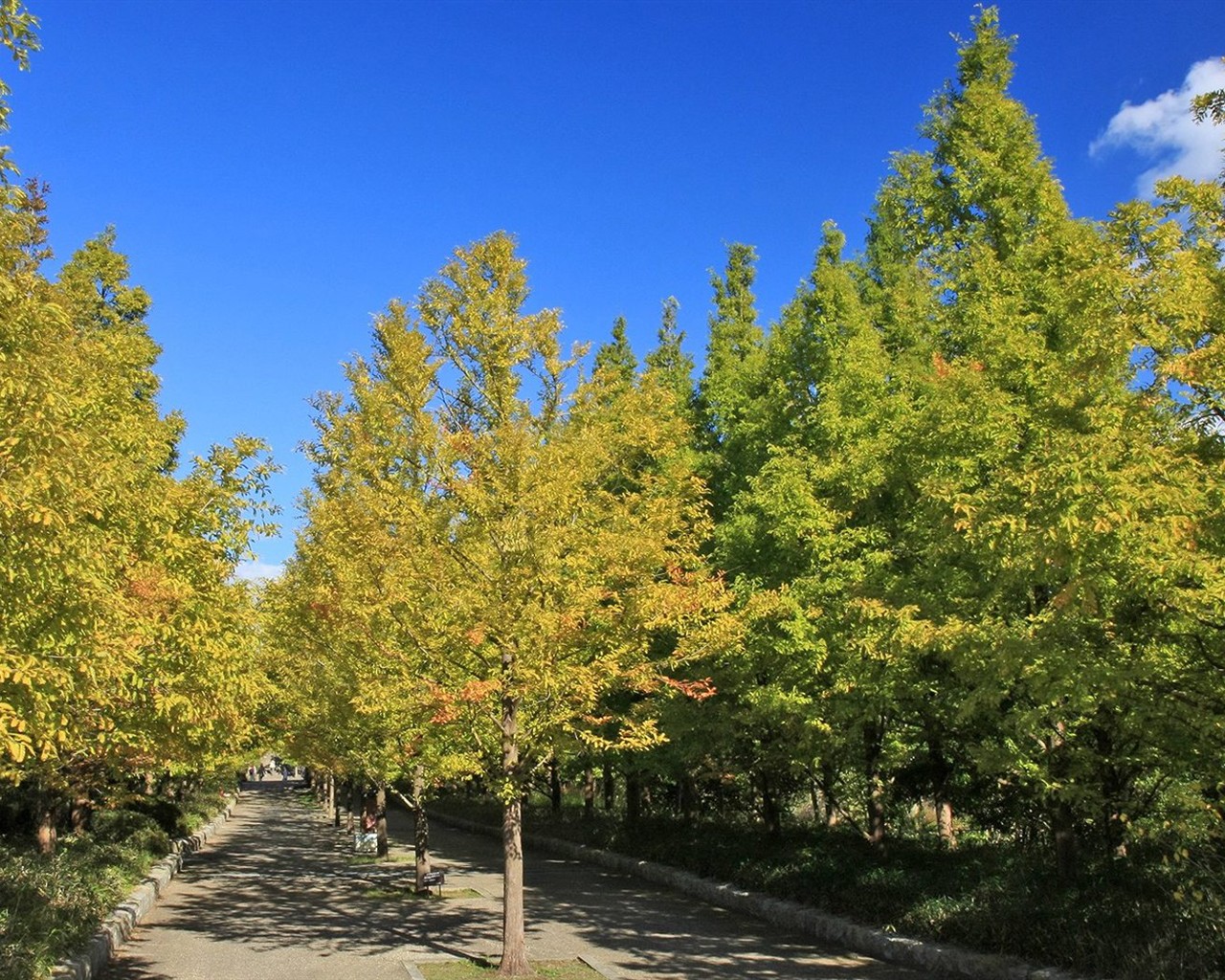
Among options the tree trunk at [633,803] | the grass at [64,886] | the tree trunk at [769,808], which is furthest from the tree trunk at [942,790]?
the grass at [64,886]

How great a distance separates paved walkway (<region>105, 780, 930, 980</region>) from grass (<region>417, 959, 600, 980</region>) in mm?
258

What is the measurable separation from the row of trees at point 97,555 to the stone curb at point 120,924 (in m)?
2.24

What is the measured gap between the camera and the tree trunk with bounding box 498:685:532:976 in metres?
11.9

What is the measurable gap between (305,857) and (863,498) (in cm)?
2058

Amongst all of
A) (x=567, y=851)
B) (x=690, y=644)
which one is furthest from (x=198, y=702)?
(x=567, y=851)

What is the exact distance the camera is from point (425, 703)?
12.0m

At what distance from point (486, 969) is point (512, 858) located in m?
1.36

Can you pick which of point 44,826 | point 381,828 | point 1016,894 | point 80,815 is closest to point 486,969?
point 1016,894

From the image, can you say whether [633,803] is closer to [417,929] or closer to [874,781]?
[874,781]

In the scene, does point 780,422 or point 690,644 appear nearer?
point 690,644

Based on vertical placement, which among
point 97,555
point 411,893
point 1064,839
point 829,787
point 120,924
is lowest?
point 411,893

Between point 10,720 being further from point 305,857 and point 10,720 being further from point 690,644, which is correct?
→ point 305,857

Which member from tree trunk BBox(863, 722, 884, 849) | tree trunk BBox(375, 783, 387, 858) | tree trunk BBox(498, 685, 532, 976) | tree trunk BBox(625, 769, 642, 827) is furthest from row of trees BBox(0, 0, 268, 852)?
tree trunk BBox(625, 769, 642, 827)

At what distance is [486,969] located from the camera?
39.9 ft
